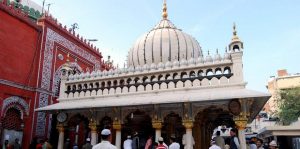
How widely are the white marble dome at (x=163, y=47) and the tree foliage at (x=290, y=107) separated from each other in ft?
42.4

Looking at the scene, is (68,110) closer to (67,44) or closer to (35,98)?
(35,98)

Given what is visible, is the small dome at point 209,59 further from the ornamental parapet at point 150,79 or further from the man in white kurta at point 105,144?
the man in white kurta at point 105,144

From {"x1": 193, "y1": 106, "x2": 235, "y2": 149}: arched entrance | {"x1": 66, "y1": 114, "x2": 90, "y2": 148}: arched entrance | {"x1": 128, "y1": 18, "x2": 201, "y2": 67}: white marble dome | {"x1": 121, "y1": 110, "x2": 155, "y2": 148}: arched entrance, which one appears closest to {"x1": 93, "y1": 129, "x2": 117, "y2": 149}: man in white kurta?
{"x1": 193, "y1": 106, "x2": 235, "y2": 149}: arched entrance

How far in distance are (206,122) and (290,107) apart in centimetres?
1409

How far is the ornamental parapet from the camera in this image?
10.1m

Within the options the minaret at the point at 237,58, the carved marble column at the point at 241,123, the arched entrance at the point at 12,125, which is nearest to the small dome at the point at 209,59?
the minaret at the point at 237,58

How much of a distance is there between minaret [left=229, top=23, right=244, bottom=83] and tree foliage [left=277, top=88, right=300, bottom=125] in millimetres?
16544

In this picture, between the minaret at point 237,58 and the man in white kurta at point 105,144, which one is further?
the minaret at point 237,58

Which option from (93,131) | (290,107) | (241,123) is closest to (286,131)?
(241,123)

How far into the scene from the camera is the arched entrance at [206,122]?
12.0m

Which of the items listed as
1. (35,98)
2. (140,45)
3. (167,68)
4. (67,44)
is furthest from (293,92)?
(35,98)

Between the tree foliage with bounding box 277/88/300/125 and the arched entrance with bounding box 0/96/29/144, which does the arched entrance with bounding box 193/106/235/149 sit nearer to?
the arched entrance with bounding box 0/96/29/144

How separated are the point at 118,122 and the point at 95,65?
8.81 m

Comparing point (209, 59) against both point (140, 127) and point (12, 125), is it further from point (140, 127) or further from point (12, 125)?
point (12, 125)
